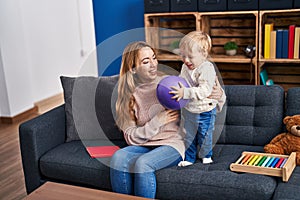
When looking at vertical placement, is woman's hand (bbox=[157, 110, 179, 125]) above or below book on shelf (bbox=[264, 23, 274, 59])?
below

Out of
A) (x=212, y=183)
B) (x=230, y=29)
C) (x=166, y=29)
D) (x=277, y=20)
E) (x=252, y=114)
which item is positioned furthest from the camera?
(x=166, y=29)

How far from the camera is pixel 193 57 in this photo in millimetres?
1985

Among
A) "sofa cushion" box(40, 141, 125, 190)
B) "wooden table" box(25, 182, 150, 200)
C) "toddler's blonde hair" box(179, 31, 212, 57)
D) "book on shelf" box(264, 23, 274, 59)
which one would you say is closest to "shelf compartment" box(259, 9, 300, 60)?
"book on shelf" box(264, 23, 274, 59)

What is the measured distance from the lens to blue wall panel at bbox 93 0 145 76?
405cm

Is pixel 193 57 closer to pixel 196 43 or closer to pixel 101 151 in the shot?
pixel 196 43

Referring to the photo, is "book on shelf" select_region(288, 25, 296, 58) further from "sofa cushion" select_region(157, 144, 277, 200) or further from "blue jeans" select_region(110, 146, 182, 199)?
"blue jeans" select_region(110, 146, 182, 199)

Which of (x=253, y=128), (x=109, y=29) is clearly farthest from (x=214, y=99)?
(x=109, y=29)

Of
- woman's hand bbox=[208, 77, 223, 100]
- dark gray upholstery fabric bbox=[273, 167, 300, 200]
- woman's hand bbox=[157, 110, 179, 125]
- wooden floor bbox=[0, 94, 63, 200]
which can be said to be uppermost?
woman's hand bbox=[208, 77, 223, 100]

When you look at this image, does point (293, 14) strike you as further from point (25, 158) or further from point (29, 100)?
point (29, 100)

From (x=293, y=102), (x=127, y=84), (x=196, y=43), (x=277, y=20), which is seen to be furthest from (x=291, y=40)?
(x=127, y=84)

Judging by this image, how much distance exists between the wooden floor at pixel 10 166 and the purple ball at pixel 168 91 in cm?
131

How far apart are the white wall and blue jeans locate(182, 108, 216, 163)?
279 cm

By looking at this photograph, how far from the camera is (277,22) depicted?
11.7 ft

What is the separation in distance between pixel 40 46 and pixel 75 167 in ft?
10.4
